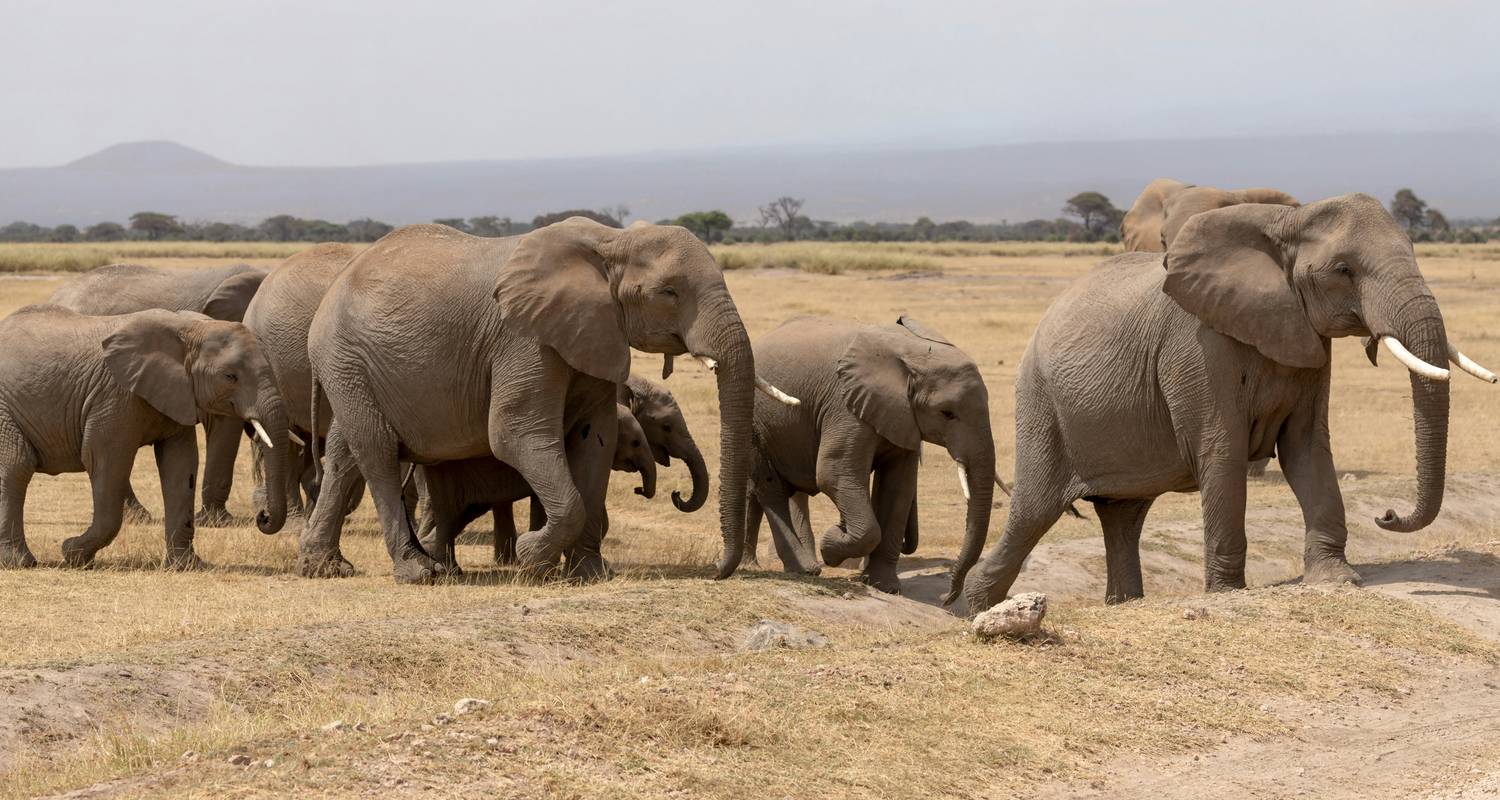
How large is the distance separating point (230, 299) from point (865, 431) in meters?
8.15

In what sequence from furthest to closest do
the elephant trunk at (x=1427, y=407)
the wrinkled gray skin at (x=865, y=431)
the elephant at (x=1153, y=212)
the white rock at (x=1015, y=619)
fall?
1. the elephant at (x=1153, y=212)
2. the wrinkled gray skin at (x=865, y=431)
3. the elephant trunk at (x=1427, y=407)
4. the white rock at (x=1015, y=619)

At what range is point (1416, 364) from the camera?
1000 cm

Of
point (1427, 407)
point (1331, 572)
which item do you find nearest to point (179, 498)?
point (1331, 572)

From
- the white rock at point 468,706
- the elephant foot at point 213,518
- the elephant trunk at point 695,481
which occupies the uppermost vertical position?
the white rock at point 468,706

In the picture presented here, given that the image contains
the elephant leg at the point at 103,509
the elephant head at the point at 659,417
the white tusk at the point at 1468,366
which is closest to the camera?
the white tusk at the point at 1468,366

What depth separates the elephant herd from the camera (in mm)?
11016

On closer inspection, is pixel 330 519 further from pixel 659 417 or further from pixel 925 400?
pixel 925 400

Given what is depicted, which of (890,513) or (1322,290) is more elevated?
(1322,290)

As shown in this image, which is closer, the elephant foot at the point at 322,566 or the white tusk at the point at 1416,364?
the white tusk at the point at 1416,364

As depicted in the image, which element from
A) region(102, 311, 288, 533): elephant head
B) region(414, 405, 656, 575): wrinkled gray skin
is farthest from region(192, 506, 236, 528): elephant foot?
region(414, 405, 656, 575): wrinkled gray skin

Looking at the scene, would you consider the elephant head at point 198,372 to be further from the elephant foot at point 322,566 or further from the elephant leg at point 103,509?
the elephant foot at point 322,566

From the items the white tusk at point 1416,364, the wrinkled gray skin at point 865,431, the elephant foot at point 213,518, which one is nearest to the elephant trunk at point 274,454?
the elephant foot at point 213,518

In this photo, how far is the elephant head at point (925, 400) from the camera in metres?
13.7

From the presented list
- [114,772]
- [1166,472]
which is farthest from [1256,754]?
[114,772]
